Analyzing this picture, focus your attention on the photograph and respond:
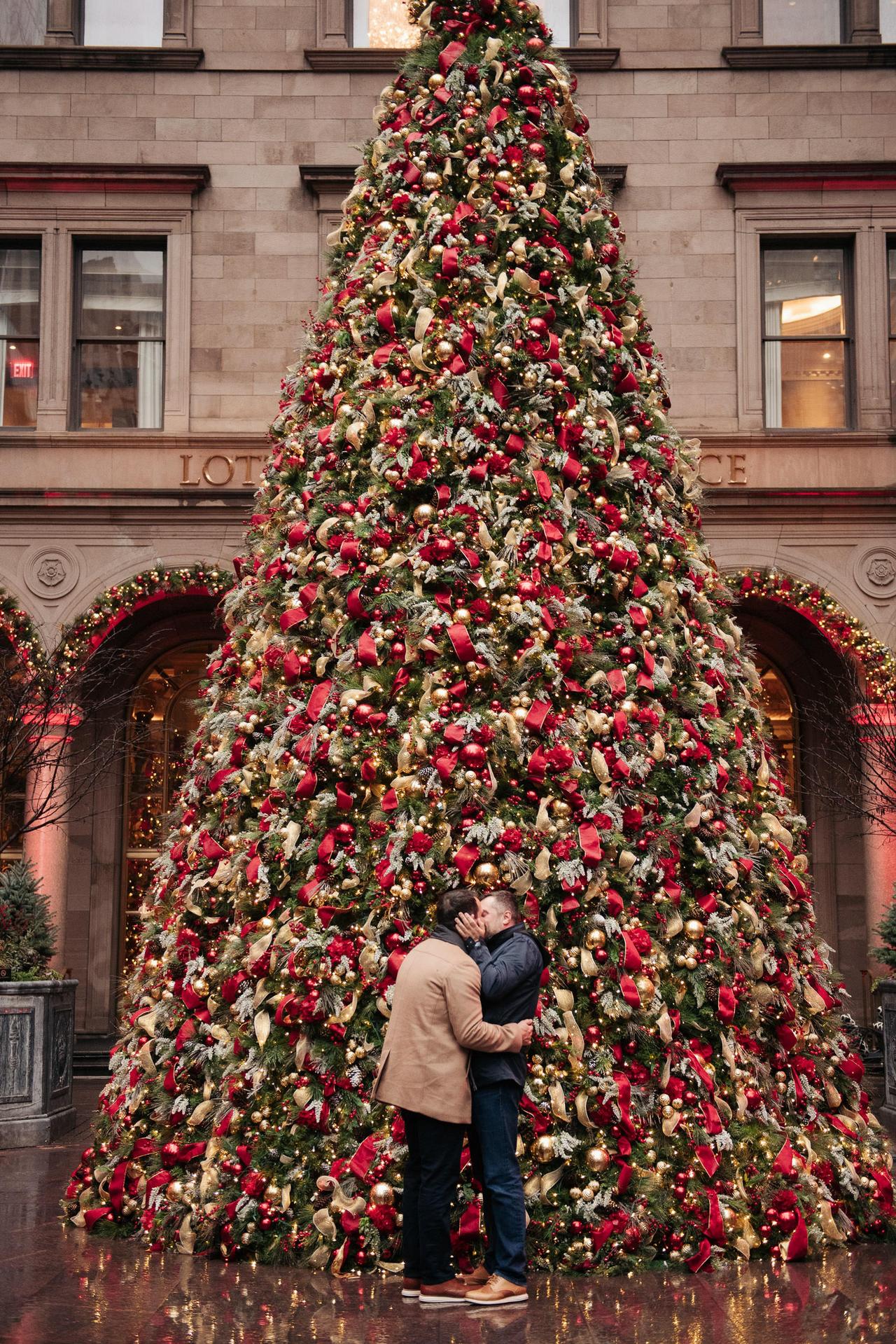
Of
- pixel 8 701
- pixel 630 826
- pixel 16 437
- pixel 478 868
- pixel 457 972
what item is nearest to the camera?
pixel 457 972

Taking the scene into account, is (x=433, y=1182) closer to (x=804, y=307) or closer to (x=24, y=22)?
(x=804, y=307)

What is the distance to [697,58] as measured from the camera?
51.9 feet

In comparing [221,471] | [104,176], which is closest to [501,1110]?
[221,471]

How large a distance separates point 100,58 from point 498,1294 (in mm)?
14478

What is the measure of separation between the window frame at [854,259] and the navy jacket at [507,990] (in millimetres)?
11138

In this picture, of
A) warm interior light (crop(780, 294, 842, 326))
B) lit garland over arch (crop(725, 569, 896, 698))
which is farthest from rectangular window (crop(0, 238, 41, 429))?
warm interior light (crop(780, 294, 842, 326))

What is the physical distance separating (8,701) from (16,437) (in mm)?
4340

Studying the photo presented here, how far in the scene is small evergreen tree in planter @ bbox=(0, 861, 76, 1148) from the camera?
Result: 10.5 m

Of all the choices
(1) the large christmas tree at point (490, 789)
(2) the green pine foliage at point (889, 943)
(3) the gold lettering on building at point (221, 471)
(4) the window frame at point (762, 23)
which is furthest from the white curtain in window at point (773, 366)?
(1) the large christmas tree at point (490, 789)

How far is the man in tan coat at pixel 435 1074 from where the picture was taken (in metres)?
5.31

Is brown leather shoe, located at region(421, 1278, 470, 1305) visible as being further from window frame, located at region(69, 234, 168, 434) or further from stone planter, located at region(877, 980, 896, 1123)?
window frame, located at region(69, 234, 168, 434)

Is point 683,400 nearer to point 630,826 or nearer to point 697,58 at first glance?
point 697,58

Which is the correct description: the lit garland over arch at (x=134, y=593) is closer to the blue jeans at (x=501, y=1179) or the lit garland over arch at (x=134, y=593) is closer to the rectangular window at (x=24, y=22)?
the rectangular window at (x=24, y=22)

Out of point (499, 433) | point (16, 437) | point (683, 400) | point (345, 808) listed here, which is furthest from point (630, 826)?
point (16, 437)
